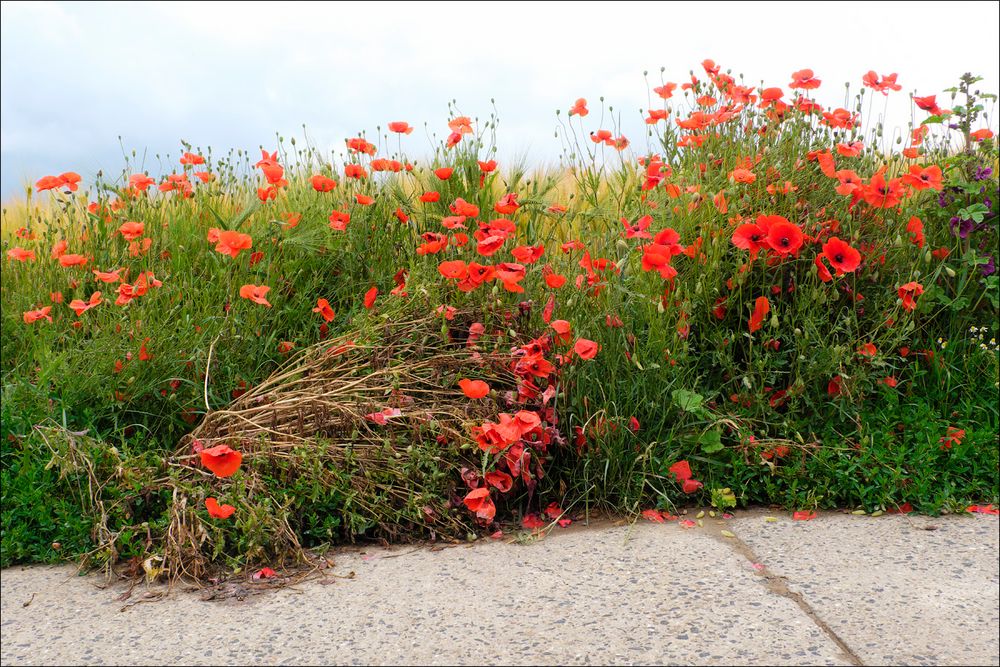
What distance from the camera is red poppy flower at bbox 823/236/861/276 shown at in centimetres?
326

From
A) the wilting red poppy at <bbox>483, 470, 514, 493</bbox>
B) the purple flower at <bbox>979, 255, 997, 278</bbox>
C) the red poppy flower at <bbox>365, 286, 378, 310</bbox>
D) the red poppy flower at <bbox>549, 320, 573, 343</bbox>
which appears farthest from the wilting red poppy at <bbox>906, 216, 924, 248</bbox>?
the red poppy flower at <bbox>365, 286, 378, 310</bbox>

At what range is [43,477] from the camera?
3203mm

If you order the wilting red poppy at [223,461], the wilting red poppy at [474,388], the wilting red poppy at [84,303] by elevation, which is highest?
the wilting red poppy at [84,303]

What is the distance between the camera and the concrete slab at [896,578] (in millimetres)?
2406

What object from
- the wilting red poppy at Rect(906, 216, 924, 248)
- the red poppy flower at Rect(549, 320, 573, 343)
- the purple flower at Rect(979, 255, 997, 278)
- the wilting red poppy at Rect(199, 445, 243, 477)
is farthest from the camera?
the purple flower at Rect(979, 255, 997, 278)

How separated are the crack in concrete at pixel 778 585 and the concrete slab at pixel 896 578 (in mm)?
16

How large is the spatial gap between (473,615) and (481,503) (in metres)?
0.52

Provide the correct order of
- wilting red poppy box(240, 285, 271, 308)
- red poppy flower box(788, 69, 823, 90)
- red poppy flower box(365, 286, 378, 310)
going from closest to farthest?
wilting red poppy box(240, 285, 271, 308)
red poppy flower box(365, 286, 378, 310)
red poppy flower box(788, 69, 823, 90)

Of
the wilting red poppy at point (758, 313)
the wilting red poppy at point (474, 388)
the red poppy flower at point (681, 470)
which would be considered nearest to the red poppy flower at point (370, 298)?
the wilting red poppy at point (474, 388)

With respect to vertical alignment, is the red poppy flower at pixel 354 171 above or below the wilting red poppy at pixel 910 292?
above

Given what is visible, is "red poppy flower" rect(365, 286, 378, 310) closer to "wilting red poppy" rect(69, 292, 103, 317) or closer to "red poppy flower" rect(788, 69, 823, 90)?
"wilting red poppy" rect(69, 292, 103, 317)

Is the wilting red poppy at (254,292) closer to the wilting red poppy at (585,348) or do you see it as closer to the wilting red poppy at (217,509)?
the wilting red poppy at (217,509)

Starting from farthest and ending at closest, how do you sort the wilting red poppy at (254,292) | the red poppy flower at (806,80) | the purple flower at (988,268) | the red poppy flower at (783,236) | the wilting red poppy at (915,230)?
the red poppy flower at (806,80) < the purple flower at (988,268) < the wilting red poppy at (915,230) < the wilting red poppy at (254,292) < the red poppy flower at (783,236)

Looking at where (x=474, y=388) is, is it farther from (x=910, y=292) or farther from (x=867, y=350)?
(x=910, y=292)
